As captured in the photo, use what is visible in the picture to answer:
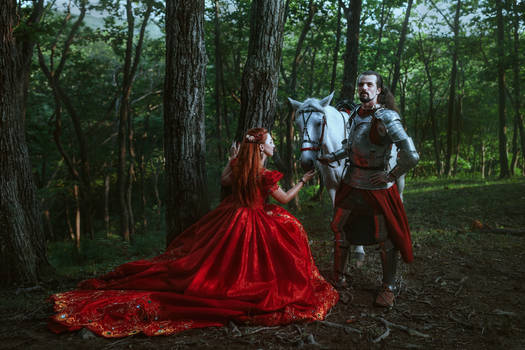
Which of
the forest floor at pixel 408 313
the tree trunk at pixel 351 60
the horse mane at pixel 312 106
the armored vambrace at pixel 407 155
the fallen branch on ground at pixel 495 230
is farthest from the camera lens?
the tree trunk at pixel 351 60

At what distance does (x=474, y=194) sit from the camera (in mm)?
11688

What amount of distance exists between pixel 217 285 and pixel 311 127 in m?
2.71

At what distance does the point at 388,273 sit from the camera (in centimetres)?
387

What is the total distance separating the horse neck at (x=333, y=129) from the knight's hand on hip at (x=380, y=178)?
5.57 feet

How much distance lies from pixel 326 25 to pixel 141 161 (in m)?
13.3

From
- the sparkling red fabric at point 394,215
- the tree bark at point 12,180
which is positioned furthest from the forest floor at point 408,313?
the sparkling red fabric at point 394,215

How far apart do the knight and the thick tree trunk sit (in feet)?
5.92

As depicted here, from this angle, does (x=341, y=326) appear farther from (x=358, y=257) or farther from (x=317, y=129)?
(x=317, y=129)

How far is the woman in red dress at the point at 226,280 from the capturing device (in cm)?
323

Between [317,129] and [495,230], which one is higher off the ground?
[317,129]

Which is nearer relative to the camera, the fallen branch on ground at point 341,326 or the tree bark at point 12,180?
the fallen branch on ground at point 341,326

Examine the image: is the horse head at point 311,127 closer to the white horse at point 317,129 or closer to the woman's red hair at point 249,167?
the white horse at point 317,129

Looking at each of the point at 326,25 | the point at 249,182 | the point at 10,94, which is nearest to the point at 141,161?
the point at 326,25

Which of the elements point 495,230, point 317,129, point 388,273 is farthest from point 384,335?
point 495,230
